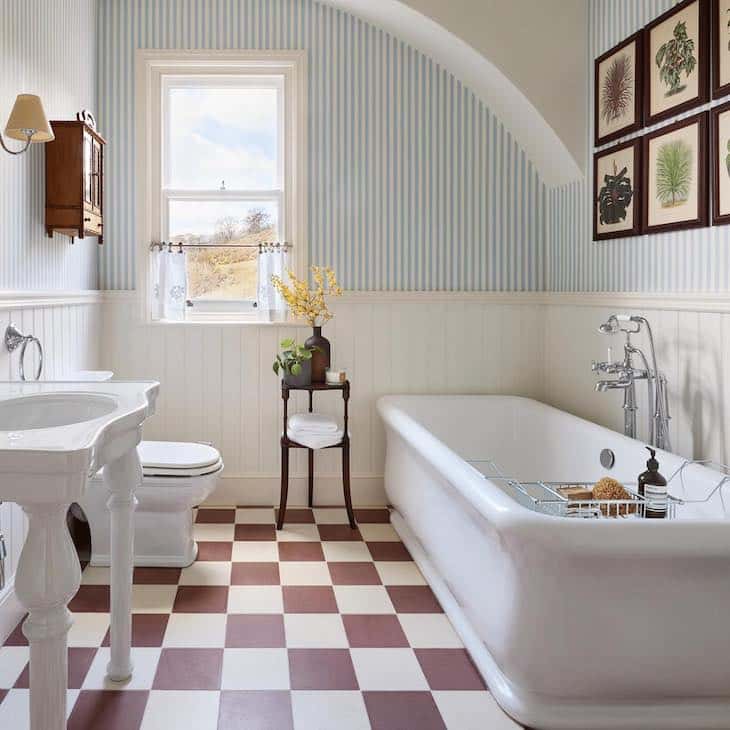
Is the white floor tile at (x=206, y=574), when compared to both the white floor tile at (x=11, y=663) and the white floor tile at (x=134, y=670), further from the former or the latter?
the white floor tile at (x=11, y=663)

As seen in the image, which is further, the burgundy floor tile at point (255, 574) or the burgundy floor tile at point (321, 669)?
the burgundy floor tile at point (255, 574)

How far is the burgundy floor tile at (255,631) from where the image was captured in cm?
269

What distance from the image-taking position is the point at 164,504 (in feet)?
11.1

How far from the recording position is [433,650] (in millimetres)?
2650

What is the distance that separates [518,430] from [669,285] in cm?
120

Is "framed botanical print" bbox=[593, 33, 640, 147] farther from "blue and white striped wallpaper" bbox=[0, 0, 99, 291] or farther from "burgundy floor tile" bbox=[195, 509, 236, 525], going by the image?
"burgundy floor tile" bbox=[195, 509, 236, 525]

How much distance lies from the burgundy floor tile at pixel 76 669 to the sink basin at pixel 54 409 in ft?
2.57

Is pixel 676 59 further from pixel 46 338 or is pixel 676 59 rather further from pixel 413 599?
pixel 46 338

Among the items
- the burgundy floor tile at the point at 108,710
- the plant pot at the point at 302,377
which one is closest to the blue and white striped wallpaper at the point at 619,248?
the plant pot at the point at 302,377

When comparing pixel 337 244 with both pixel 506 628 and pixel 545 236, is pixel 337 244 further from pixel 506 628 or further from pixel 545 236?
pixel 506 628

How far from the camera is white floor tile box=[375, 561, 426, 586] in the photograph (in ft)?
10.8

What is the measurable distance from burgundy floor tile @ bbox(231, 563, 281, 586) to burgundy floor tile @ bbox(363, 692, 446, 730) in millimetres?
1018

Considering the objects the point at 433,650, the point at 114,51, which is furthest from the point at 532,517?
the point at 114,51

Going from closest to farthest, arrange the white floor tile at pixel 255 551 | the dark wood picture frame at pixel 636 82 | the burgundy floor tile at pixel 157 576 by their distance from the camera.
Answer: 1. the burgundy floor tile at pixel 157 576
2. the dark wood picture frame at pixel 636 82
3. the white floor tile at pixel 255 551
